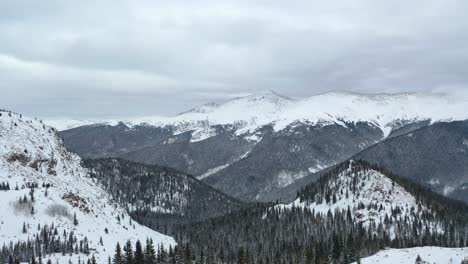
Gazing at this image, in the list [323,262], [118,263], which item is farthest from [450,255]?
[118,263]

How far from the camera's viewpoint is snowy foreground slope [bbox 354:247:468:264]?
164125mm

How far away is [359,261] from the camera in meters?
170

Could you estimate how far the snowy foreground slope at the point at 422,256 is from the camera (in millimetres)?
164125

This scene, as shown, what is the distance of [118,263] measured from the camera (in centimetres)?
17250

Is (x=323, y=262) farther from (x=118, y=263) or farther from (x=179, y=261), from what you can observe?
(x=118, y=263)

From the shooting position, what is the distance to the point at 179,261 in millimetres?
185000

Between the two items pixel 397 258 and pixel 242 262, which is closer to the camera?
pixel 397 258

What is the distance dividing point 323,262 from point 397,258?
27.6m

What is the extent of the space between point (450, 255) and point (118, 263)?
101160mm

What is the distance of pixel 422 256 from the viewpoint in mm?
167250

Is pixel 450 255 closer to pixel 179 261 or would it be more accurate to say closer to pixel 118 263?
pixel 179 261

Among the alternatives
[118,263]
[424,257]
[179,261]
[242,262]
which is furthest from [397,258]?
[118,263]

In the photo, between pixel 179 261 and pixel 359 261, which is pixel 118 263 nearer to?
pixel 179 261

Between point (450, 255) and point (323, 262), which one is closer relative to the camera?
point (450, 255)
